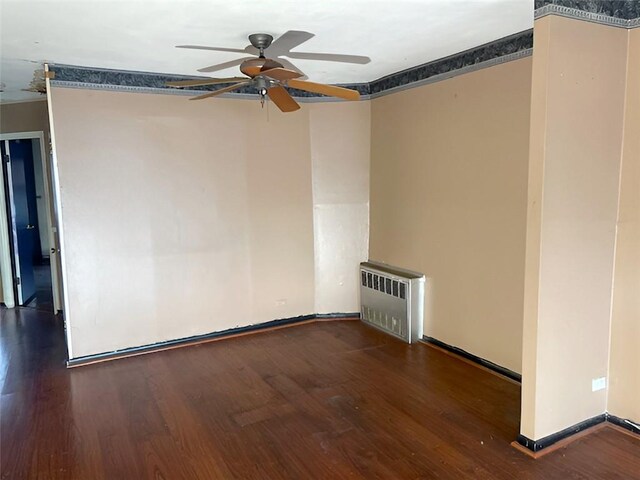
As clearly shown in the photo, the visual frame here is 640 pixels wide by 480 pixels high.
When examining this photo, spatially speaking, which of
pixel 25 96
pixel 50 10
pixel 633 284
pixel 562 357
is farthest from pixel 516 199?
pixel 25 96

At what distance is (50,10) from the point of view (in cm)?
253

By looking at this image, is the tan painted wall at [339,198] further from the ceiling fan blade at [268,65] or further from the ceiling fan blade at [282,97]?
the ceiling fan blade at [268,65]

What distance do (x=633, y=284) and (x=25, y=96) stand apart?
5.69 m

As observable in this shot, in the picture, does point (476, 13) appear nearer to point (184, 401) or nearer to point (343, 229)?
point (343, 229)

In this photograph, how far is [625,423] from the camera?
2820mm

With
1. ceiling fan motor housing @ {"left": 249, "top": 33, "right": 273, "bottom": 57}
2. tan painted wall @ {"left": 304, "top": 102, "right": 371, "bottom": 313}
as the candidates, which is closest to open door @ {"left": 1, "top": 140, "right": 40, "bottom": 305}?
tan painted wall @ {"left": 304, "top": 102, "right": 371, "bottom": 313}

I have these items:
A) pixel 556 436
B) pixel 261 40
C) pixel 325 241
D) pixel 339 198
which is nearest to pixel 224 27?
pixel 261 40

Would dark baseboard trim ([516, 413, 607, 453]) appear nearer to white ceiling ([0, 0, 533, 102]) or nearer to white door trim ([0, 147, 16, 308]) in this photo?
white ceiling ([0, 0, 533, 102])

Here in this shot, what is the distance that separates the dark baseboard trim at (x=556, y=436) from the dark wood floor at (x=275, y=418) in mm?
70

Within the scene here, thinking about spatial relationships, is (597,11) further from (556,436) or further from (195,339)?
(195,339)

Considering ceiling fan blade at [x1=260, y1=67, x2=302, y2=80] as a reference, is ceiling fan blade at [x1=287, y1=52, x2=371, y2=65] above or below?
above

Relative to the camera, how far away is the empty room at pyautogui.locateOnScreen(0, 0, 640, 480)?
2.57 m

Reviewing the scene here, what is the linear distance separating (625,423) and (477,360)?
116 cm

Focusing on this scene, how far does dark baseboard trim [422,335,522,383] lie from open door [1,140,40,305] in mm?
4851
